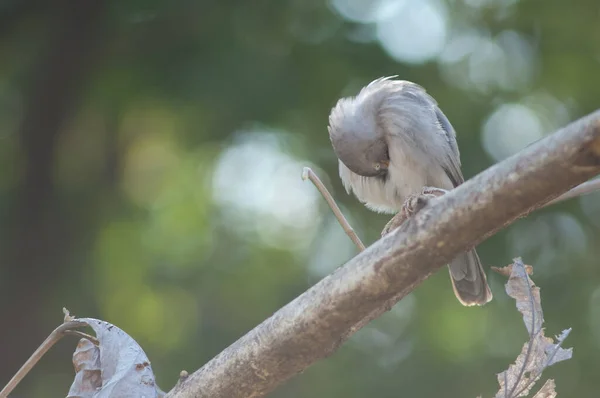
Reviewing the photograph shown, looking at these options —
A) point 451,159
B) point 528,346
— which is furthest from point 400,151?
point 528,346

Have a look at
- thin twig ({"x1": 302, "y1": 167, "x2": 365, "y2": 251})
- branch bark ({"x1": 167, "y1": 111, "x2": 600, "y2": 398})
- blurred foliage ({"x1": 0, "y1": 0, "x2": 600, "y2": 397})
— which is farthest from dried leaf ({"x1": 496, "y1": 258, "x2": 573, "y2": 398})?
blurred foliage ({"x1": 0, "y1": 0, "x2": 600, "y2": 397})

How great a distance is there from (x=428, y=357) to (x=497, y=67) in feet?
7.11

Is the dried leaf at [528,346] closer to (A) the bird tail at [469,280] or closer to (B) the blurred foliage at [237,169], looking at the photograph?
(A) the bird tail at [469,280]

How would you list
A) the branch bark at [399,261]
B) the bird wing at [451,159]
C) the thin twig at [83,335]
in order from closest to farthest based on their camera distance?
the branch bark at [399,261] → the thin twig at [83,335] → the bird wing at [451,159]

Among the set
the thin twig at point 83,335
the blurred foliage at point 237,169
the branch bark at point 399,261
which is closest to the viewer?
the branch bark at point 399,261

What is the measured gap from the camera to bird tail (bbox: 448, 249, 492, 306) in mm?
3607

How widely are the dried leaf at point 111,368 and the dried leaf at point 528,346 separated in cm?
85

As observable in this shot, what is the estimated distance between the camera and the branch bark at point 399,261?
4.82ft

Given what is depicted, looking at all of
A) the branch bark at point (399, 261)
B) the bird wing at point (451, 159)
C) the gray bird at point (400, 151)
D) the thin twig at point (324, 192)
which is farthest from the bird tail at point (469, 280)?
the branch bark at point (399, 261)

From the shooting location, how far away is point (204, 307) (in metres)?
6.47

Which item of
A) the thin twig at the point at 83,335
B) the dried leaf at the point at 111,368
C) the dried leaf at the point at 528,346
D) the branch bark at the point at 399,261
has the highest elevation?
the thin twig at the point at 83,335

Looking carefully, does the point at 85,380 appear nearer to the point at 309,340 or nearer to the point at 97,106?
the point at 309,340

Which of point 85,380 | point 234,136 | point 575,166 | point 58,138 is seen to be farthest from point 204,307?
point 575,166

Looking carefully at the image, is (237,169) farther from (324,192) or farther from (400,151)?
(324,192)
